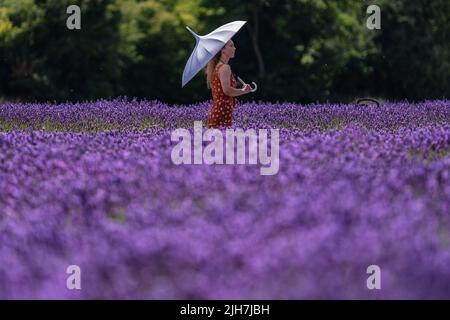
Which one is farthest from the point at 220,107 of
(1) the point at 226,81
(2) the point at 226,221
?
(2) the point at 226,221

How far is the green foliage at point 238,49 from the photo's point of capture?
587 inches

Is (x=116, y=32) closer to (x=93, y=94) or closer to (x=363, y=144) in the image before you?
(x=93, y=94)

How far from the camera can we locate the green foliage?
587 inches

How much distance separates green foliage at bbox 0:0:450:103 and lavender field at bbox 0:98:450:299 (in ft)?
32.0

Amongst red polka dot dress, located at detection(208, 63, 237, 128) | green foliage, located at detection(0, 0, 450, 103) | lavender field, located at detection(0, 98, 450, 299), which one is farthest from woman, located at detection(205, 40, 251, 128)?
green foliage, located at detection(0, 0, 450, 103)

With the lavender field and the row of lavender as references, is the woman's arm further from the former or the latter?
the lavender field

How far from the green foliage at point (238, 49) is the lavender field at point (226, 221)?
384 inches

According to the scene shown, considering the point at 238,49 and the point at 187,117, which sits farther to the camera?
the point at 238,49

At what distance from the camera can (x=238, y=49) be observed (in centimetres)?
1611

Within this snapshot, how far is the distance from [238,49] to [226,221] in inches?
519

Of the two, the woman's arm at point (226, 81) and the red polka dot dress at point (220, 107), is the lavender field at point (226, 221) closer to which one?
the woman's arm at point (226, 81)

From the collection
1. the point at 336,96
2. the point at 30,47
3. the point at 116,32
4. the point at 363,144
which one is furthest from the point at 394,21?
the point at 363,144

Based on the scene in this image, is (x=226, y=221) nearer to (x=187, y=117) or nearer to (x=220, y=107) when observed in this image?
(x=220, y=107)

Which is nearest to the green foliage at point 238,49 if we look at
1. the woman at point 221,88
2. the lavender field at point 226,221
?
the woman at point 221,88
